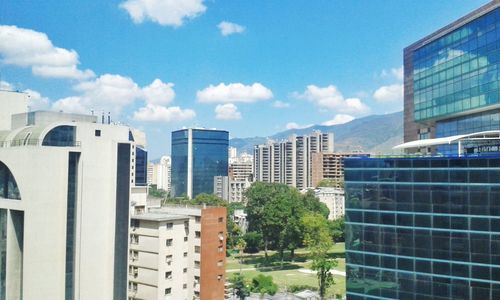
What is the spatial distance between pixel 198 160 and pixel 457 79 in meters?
159

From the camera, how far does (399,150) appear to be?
45.4m

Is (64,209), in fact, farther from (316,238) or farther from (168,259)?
(316,238)

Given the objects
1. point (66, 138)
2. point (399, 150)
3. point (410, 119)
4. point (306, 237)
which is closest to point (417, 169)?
point (399, 150)

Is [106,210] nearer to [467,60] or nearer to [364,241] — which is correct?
[364,241]

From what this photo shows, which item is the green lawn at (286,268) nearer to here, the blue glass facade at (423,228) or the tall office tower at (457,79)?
the tall office tower at (457,79)

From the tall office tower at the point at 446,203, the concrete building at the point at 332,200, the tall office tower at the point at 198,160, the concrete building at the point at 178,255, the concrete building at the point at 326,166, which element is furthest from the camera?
the tall office tower at the point at 198,160

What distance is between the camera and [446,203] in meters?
32.3

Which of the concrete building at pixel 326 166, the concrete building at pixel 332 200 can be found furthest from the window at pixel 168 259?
the concrete building at pixel 326 166

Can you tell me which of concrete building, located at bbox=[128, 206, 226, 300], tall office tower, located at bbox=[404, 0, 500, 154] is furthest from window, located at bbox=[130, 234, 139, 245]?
tall office tower, located at bbox=[404, 0, 500, 154]

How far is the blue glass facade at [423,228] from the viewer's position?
101 ft

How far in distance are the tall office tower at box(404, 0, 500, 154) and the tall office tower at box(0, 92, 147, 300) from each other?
2655cm

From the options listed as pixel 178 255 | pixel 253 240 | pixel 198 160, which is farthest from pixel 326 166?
pixel 178 255

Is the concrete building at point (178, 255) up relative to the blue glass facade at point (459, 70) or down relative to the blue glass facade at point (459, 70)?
down

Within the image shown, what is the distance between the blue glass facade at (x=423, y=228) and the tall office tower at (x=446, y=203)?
0.22 feet
